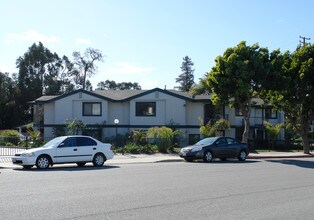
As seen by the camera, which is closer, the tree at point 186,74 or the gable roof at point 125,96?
the gable roof at point 125,96

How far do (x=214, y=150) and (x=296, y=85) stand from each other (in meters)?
11.1

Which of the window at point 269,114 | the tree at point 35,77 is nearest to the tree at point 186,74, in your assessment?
the tree at point 35,77

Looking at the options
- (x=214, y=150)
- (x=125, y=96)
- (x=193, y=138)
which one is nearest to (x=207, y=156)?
(x=214, y=150)

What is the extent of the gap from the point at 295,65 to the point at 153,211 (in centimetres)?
2604

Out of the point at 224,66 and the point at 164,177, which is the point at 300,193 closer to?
the point at 164,177

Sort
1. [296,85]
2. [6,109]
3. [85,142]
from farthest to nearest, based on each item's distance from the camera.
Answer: [6,109] → [296,85] → [85,142]

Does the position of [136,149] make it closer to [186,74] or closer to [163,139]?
[163,139]

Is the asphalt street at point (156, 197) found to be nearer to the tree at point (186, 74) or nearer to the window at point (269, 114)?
the window at point (269, 114)

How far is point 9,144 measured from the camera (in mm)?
32719

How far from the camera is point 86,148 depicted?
21.3 m

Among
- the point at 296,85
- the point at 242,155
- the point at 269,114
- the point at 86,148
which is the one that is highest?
the point at 296,85

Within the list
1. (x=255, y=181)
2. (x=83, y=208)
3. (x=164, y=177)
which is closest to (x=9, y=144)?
(x=164, y=177)

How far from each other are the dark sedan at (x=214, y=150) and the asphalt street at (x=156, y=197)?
8383mm

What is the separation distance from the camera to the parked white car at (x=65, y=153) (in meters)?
19.8
